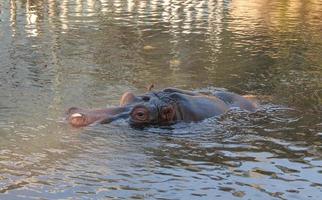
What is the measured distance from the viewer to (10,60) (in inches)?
426

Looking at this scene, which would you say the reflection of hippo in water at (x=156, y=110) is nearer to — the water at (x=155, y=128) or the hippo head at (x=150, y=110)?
the hippo head at (x=150, y=110)

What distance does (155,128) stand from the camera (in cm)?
666

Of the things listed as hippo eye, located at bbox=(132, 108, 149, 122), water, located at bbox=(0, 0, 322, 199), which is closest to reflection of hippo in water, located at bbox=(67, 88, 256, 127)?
hippo eye, located at bbox=(132, 108, 149, 122)

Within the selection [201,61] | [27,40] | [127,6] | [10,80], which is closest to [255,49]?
[201,61]

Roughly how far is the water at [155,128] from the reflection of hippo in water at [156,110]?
5.5 inches

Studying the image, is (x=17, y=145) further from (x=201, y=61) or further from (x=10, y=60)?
(x=201, y=61)

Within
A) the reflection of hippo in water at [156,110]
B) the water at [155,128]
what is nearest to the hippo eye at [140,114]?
the reflection of hippo in water at [156,110]

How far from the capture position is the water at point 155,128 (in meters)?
4.99

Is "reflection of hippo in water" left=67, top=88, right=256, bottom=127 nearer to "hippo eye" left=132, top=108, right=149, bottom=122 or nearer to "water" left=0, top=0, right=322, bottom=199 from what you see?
"hippo eye" left=132, top=108, right=149, bottom=122

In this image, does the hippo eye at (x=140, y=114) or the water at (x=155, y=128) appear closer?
the water at (x=155, y=128)

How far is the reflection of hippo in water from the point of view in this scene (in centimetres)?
660

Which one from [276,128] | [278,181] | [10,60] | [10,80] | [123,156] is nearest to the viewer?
[278,181]

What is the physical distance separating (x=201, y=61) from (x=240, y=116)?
420 cm

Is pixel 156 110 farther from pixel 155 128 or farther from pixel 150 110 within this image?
pixel 155 128
